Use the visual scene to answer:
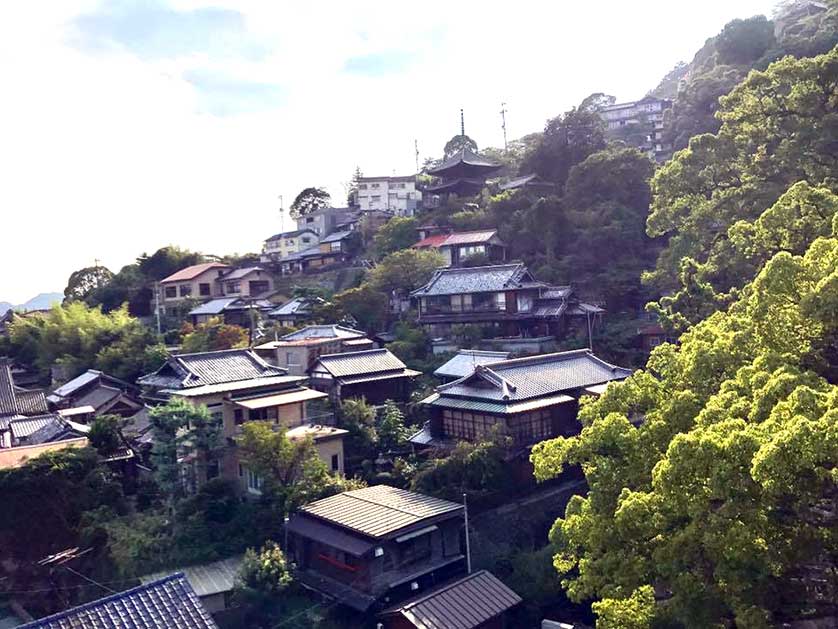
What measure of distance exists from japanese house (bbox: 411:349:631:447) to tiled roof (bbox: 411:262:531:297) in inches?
392

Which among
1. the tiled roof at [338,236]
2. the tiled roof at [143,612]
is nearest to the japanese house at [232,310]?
the tiled roof at [338,236]

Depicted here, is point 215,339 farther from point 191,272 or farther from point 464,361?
point 191,272

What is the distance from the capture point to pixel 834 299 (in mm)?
9227

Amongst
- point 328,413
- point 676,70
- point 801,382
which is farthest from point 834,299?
point 676,70

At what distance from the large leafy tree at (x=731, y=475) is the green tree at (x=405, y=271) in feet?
100

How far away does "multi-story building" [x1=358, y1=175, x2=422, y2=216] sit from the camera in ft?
230

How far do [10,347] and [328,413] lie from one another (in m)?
32.5

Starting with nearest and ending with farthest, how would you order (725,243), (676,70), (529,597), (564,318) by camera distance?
(529,597) < (725,243) < (564,318) < (676,70)

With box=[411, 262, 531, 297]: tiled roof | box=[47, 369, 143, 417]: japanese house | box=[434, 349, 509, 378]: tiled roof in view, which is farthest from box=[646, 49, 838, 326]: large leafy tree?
box=[47, 369, 143, 417]: japanese house

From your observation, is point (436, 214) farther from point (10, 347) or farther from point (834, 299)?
point (834, 299)

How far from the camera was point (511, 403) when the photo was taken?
23328 millimetres

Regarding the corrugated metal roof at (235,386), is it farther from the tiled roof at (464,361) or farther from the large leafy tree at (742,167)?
the large leafy tree at (742,167)

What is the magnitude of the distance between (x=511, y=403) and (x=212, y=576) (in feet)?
39.3

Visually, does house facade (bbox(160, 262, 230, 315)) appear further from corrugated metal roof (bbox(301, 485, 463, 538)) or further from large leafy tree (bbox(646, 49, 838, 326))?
large leafy tree (bbox(646, 49, 838, 326))
